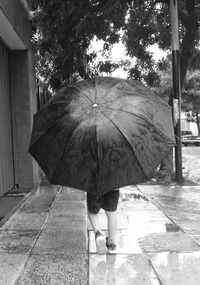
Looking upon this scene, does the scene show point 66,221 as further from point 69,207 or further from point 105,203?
point 105,203

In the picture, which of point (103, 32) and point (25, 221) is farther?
point (103, 32)

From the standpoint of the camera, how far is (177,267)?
4.86 meters

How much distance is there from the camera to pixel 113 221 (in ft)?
17.4

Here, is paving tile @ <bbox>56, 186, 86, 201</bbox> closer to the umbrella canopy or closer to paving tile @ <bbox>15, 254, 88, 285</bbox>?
paving tile @ <bbox>15, 254, 88, 285</bbox>

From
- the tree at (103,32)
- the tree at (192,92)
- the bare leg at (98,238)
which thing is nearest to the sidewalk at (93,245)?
the bare leg at (98,238)

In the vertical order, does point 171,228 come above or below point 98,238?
below

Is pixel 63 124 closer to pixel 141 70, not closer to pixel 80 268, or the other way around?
pixel 80 268

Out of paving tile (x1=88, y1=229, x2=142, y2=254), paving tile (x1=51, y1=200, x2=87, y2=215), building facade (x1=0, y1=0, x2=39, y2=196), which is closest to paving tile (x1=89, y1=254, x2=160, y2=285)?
paving tile (x1=88, y1=229, x2=142, y2=254)

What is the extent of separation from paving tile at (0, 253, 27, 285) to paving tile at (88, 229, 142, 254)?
81 centimetres

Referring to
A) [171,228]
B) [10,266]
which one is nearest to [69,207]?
[171,228]

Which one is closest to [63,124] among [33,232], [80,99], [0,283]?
[80,99]

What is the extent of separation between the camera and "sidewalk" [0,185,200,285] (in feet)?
15.1

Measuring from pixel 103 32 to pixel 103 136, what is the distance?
27.5 feet

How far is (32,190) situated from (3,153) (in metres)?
1.20
